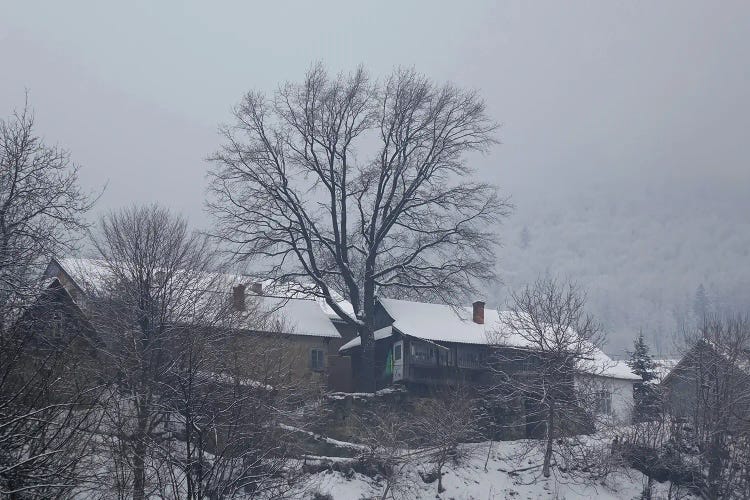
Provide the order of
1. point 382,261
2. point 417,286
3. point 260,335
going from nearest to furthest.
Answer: point 260,335 < point 417,286 < point 382,261

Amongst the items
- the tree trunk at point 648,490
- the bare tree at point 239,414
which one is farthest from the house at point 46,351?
the tree trunk at point 648,490

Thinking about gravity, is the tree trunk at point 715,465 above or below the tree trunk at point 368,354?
below

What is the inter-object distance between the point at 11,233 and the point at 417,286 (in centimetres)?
2557

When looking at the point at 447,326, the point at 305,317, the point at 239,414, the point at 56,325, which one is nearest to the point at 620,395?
the point at 447,326

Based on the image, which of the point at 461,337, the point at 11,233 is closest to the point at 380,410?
the point at 461,337

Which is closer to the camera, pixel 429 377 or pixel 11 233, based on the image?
pixel 11 233

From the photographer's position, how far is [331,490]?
96.7ft

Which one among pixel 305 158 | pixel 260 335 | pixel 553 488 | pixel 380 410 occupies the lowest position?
pixel 553 488

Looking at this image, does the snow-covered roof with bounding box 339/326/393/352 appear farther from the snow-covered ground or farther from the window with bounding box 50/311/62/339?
the window with bounding box 50/311/62/339

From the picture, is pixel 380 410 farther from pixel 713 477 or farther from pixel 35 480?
pixel 35 480

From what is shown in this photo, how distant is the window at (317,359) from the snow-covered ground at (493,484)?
11.5 meters

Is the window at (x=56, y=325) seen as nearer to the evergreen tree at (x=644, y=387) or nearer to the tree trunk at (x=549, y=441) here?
the tree trunk at (x=549, y=441)

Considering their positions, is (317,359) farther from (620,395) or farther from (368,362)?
(620,395)

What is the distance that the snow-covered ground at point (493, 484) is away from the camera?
30344 mm
